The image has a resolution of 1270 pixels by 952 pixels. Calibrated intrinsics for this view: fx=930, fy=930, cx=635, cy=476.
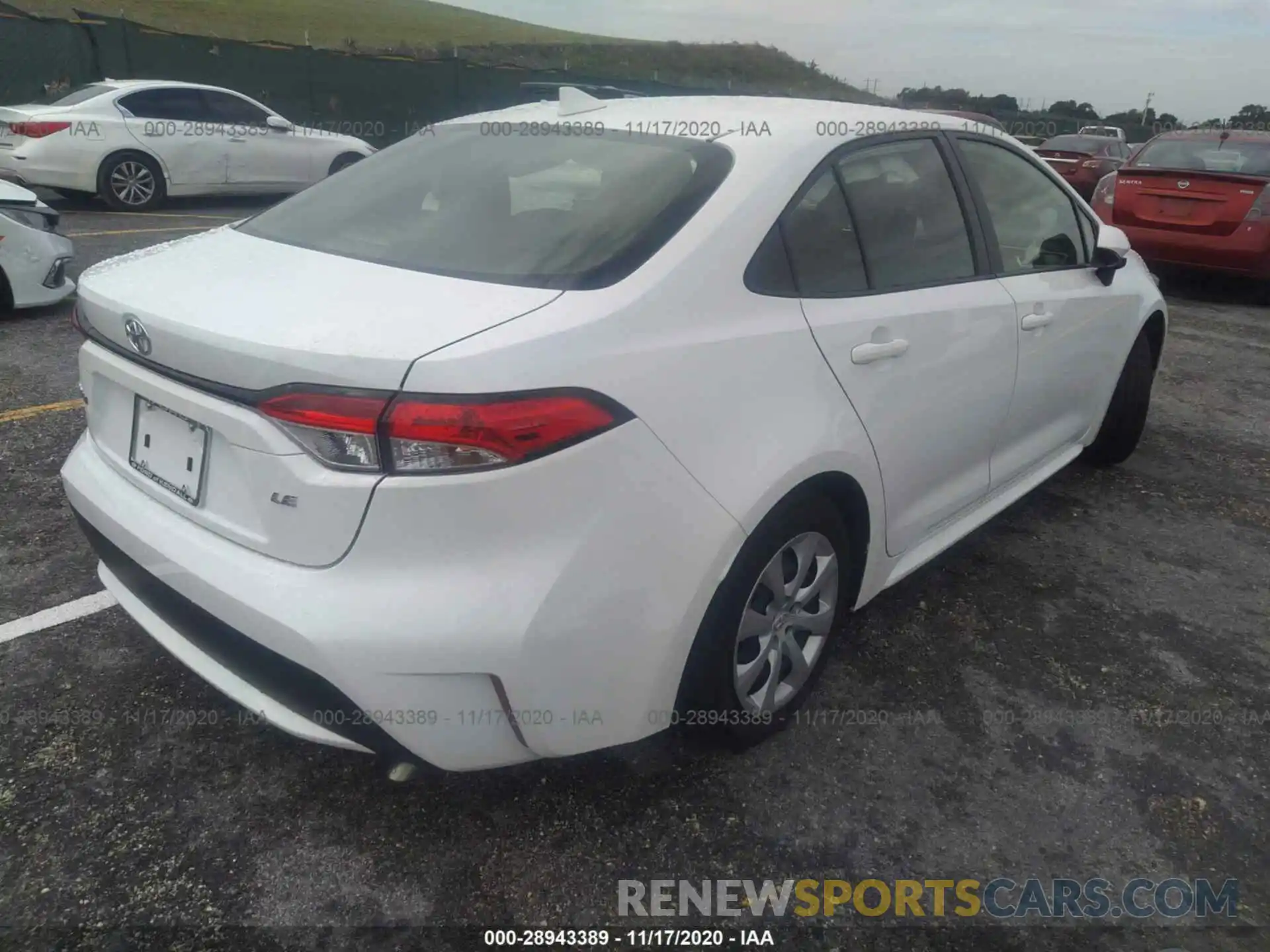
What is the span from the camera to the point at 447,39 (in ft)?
205

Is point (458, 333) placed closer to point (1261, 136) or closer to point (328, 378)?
point (328, 378)

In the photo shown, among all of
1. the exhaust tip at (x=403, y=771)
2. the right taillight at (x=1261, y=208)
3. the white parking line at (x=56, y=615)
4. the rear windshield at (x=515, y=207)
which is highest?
the right taillight at (x=1261, y=208)

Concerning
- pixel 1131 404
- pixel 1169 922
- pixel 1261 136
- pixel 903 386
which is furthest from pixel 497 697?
pixel 1261 136

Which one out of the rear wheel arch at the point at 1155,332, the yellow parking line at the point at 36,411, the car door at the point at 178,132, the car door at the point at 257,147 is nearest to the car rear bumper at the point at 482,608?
the yellow parking line at the point at 36,411

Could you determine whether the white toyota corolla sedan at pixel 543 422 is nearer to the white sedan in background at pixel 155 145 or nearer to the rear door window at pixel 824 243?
the rear door window at pixel 824 243

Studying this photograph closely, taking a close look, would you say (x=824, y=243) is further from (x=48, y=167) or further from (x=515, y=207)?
(x=48, y=167)

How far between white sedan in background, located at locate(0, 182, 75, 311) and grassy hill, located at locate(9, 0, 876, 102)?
43692mm

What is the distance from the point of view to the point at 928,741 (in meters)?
2.53

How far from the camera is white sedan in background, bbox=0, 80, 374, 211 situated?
9359 mm

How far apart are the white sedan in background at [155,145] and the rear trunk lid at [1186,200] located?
29.4 ft

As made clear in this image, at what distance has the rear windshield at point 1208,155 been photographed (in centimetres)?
820

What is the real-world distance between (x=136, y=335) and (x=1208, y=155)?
30.9 feet

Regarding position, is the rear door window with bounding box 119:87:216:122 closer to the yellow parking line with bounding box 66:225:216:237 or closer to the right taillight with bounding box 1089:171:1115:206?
the yellow parking line with bounding box 66:225:216:237

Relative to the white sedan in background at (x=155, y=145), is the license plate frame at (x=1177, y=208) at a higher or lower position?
higher
